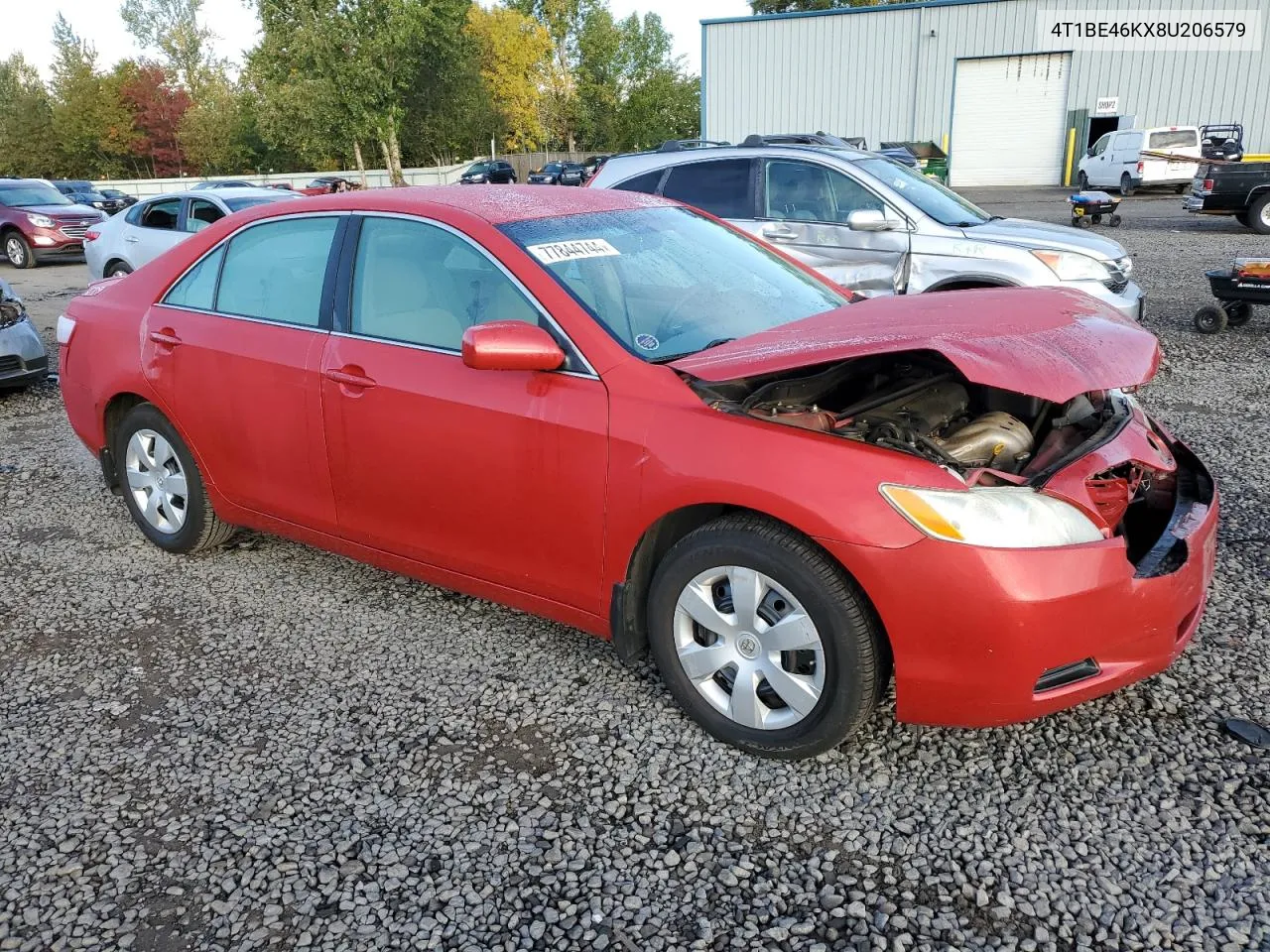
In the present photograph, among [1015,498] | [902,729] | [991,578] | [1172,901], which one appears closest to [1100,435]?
[1015,498]

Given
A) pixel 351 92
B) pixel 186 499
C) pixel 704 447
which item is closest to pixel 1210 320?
pixel 704 447

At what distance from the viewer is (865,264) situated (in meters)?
7.59

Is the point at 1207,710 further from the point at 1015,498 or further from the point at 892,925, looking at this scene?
the point at 892,925

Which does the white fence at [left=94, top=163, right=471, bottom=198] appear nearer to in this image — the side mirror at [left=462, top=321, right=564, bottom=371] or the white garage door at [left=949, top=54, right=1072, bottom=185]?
the white garage door at [left=949, top=54, right=1072, bottom=185]

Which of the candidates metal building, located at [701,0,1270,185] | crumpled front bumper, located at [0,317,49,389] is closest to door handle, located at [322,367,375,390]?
crumpled front bumper, located at [0,317,49,389]

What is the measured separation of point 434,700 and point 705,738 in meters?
0.93

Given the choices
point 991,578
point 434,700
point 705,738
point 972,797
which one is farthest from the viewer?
point 434,700

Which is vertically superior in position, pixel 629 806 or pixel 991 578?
pixel 991 578

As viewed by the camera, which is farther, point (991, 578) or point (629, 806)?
point (629, 806)

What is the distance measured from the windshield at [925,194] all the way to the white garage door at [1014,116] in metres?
29.2

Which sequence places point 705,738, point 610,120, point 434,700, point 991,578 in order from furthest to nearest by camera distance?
point 610,120, point 434,700, point 705,738, point 991,578

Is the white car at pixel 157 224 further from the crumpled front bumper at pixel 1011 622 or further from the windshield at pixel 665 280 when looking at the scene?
the crumpled front bumper at pixel 1011 622

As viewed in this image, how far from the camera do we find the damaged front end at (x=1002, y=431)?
2.75 m

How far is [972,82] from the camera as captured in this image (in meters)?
34.2
